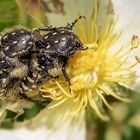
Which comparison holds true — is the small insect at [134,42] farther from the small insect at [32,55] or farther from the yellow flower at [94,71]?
the small insect at [32,55]

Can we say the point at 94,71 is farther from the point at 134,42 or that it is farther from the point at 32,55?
the point at 32,55

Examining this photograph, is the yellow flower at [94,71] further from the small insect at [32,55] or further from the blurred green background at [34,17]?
the small insect at [32,55]

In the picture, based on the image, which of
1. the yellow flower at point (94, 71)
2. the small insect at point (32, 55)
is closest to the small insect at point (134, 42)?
the yellow flower at point (94, 71)

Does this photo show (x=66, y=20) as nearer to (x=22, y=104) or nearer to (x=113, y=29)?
(x=113, y=29)

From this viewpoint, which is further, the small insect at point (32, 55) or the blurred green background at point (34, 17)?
the blurred green background at point (34, 17)

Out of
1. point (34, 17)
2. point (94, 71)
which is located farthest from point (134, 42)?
point (34, 17)

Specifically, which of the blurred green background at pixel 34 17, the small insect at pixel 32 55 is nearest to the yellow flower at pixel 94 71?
the blurred green background at pixel 34 17

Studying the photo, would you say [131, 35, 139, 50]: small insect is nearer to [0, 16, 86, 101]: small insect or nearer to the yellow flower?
the yellow flower
